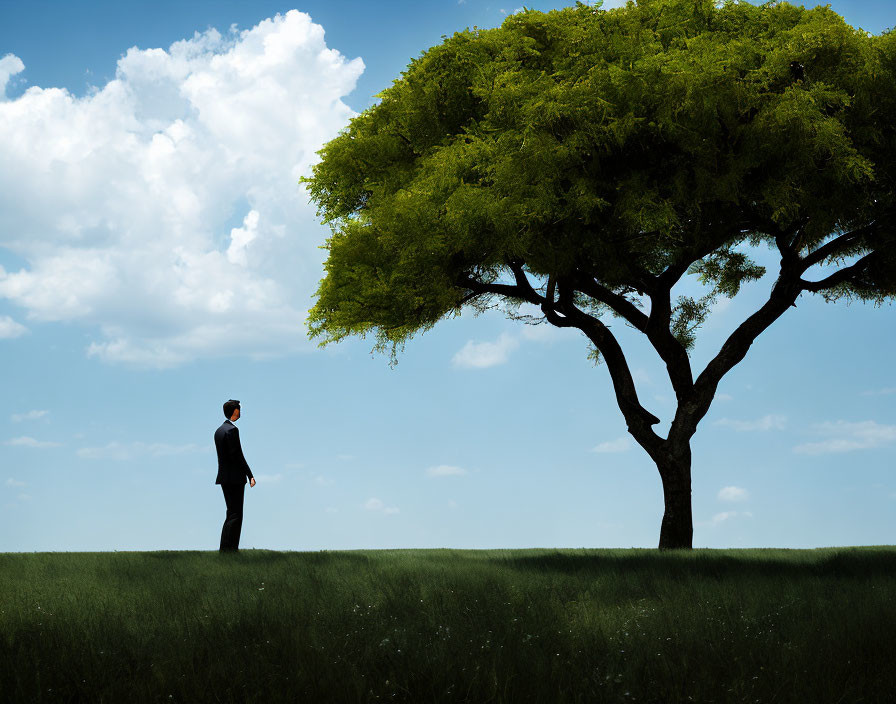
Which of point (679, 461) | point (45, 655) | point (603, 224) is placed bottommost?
point (45, 655)

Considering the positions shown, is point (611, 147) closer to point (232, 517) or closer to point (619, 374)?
point (619, 374)

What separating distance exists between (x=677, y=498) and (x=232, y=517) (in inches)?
402

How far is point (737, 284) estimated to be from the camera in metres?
22.7

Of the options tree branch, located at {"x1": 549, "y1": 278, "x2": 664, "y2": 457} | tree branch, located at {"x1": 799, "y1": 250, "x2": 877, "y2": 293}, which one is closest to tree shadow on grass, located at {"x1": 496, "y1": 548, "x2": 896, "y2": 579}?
tree branch, located at {"x1": 549, "y1": 278, "x2": 664, "y2": 457}

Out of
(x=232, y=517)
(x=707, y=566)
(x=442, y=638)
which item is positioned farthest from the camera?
(x=232, y=517)

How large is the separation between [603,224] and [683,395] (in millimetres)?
5288

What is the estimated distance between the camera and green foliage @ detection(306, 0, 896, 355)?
14.2 meters

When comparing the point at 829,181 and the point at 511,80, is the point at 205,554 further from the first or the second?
the point at 829,181

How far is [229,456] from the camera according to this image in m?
14.4

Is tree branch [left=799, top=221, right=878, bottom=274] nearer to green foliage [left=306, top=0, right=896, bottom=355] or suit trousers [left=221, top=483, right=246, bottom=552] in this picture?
green foliage [left=306, top=0, right=896, bottom=355]

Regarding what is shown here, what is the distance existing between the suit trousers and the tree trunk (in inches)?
384

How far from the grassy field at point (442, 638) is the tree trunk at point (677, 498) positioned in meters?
6.27

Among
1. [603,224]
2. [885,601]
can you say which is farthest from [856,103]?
[885,601]

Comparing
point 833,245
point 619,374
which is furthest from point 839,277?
point 619,374
